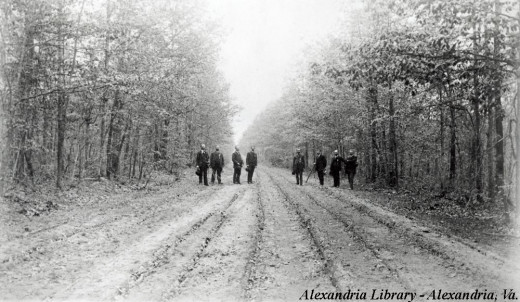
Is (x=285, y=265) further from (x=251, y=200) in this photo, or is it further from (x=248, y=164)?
(x=248, y=164)

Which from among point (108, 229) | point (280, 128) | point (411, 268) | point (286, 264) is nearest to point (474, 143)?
point (411, 268)

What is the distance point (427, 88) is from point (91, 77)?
33.4ft

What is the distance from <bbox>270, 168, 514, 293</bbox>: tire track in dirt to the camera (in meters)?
5.12

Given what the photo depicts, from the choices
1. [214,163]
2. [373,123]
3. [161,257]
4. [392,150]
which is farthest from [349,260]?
[373,123]

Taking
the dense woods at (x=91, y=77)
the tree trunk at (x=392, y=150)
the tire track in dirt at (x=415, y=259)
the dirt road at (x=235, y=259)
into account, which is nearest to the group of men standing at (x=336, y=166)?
the tree trunk at (x=392, y=150)

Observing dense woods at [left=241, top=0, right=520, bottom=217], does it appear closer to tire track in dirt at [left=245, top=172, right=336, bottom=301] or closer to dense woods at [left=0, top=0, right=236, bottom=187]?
tire track in dirt at [left=245, top=172, right=336, bottom=301]

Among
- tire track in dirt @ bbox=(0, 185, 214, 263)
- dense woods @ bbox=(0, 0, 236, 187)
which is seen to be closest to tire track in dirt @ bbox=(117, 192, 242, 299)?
tire track in dirt @ bbox=(0, 185, 214, 263)

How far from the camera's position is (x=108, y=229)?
8172 mm

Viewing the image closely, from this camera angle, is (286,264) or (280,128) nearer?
A: (286,264)

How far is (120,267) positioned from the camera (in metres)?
5.66

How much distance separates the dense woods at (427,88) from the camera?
7449 millimetres

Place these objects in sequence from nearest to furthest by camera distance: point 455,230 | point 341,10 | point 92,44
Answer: point 455,230, point 92,44, point 341,10

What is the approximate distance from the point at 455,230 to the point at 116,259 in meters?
7.28

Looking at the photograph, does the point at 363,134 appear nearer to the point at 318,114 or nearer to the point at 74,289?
the point at 318,114
